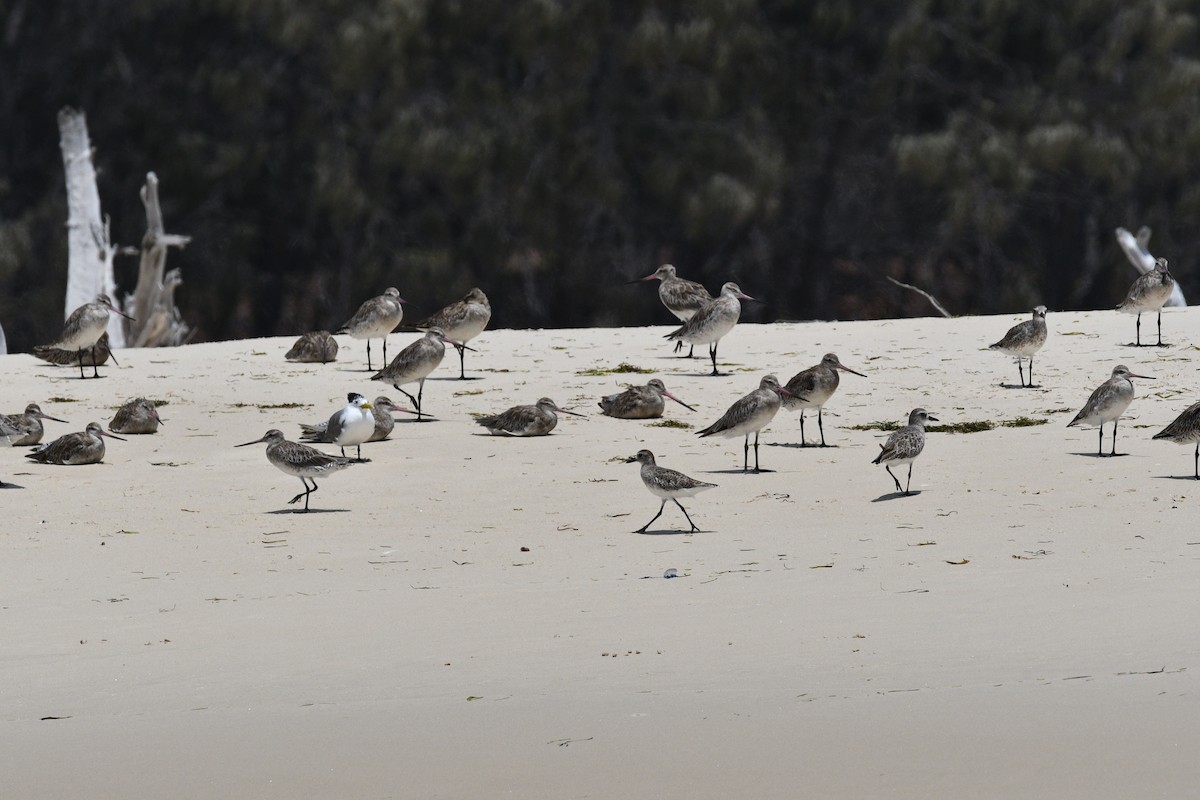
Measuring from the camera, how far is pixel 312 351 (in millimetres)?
16328

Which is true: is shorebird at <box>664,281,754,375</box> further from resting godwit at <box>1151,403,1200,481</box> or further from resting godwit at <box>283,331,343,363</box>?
resting godwit at <box>1151,403,1200,481</box>

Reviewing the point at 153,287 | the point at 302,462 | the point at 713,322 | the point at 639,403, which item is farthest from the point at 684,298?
the point at 153,287

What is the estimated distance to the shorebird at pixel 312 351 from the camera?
16297mm

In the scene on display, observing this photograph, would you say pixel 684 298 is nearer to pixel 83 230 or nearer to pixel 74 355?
pixel 74 355

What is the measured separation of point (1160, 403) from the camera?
12.9m

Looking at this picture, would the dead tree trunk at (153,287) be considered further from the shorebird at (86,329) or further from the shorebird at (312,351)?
the shorebird at (86,329)

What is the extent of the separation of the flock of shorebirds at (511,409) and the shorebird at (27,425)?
11mm

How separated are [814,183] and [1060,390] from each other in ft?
55.4

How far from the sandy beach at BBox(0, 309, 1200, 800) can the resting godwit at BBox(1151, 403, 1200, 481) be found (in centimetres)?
22

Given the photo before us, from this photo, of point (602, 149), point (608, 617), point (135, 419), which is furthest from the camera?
point (602, 149)

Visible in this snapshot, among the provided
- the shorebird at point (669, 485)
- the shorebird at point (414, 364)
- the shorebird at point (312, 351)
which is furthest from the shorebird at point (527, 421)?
the shorebird at point (312, 351)

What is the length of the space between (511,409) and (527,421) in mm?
264

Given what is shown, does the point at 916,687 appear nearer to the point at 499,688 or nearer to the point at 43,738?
the point at 499,688

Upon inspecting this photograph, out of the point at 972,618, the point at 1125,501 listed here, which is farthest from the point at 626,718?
the point at 1125,501
